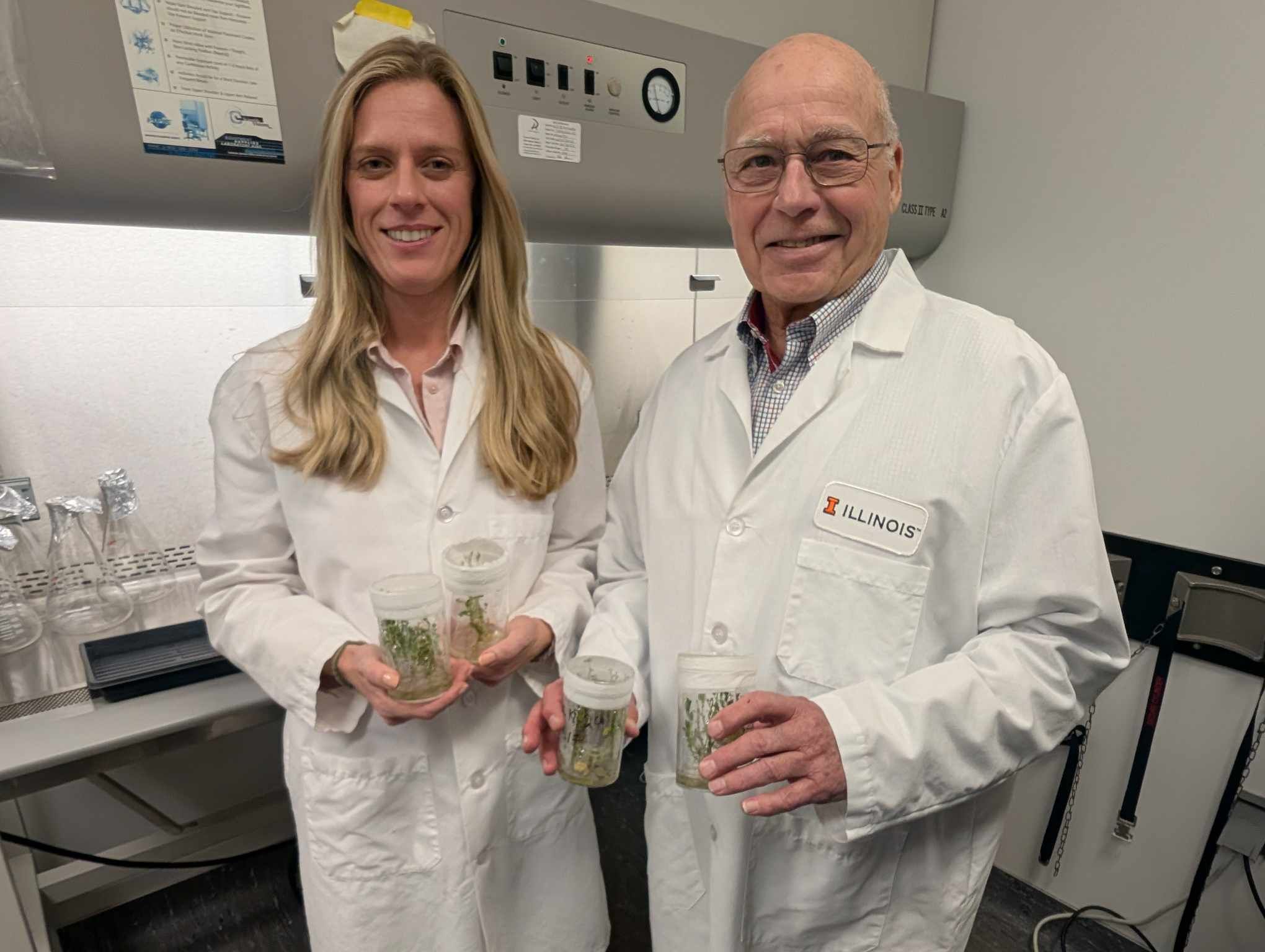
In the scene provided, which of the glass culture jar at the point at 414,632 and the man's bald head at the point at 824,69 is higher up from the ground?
the man's bald head at the point at 824,69

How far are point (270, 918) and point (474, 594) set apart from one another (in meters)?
1.39

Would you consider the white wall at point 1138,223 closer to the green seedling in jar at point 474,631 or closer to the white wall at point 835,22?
the white wall at point 835,22

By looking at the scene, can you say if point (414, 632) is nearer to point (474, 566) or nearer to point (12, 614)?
point (474, 566)

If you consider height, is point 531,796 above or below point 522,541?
below

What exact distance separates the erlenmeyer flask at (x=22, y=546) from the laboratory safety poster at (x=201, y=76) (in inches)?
26.6

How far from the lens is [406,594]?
805mm

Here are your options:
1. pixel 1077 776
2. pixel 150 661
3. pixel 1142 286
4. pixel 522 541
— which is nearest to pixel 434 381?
pixel 522 541

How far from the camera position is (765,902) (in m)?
0.89

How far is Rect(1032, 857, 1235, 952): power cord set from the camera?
1.67 metres

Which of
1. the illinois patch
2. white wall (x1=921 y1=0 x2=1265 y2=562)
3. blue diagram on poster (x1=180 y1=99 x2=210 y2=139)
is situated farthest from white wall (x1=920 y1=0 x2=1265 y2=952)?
blue diagram on poster (x1=180 y1=99 x2=210 y2=139)

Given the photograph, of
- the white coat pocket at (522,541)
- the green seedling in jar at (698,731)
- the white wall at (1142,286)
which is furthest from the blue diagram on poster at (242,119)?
the white wall at (1142,286)

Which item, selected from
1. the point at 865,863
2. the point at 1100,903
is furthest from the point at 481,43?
the point at 1100,903

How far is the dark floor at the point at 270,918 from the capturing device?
1649 mm

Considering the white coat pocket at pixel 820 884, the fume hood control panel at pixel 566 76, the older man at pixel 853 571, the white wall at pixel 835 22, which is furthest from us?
the white wall at pixel 835 22
